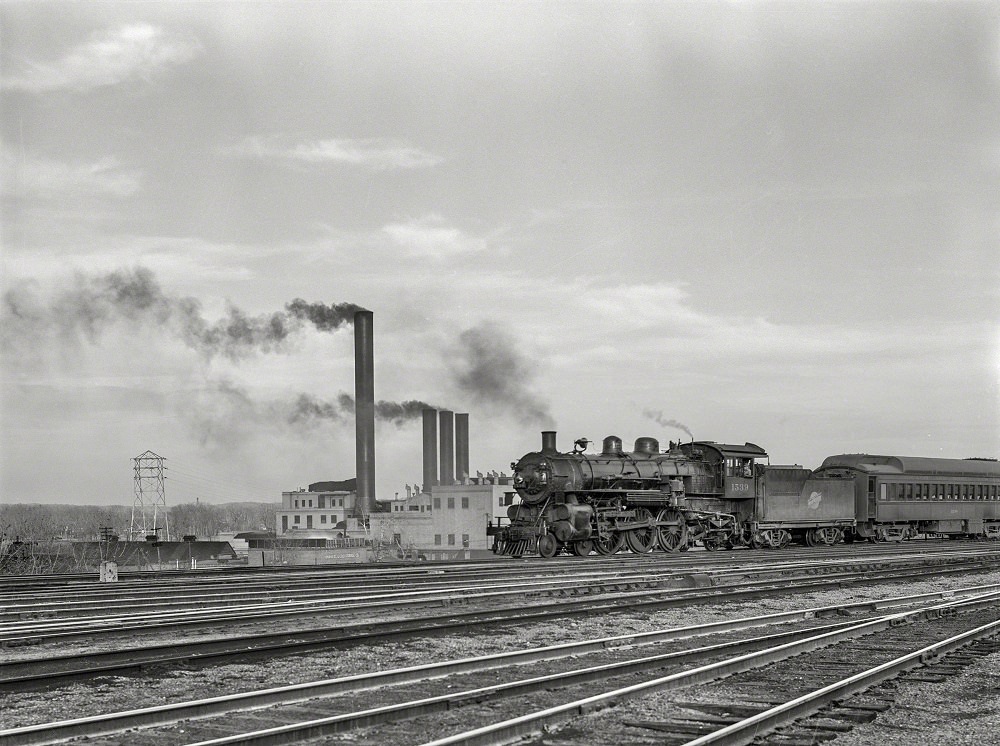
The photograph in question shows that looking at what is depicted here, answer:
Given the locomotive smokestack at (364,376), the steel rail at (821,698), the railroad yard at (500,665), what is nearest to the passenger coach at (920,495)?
the railroad yard at (500,665)

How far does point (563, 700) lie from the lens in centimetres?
892

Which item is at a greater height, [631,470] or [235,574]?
[631,470]

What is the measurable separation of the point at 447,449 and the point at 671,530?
5540cm

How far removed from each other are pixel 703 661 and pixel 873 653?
2.17 meters

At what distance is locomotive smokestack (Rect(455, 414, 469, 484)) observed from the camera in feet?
297

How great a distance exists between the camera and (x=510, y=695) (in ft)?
30.0

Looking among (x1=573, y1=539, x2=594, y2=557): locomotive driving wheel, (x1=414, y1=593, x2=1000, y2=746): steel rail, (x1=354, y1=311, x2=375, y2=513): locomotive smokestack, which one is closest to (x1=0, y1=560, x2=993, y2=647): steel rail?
(x1=414, y1=593, x2=1000, y2=746): steel rail

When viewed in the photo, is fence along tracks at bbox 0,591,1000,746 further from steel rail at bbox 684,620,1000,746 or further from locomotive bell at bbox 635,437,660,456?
locomotive bell at bbox 635,437,660,456

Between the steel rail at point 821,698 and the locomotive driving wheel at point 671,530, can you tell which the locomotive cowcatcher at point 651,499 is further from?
the steel rail at point 821,698

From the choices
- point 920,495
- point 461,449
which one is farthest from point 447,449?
point 920,495

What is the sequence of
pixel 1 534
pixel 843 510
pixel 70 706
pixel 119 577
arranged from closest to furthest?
pixel 70 706 < pixel 119 577 < pixel 1 534 < pixel 843 510

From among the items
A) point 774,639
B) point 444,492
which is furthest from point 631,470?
point 444,492

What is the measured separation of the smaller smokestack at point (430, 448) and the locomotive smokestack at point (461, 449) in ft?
7.26

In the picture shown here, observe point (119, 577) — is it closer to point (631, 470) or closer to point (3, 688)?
point (631, 470)
